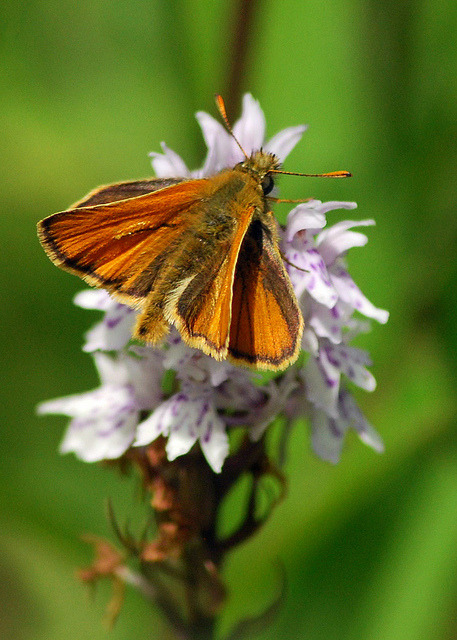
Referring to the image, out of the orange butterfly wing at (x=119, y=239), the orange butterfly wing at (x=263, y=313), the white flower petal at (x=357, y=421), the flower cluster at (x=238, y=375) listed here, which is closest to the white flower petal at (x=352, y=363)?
the flower cluster at (x=238, y=375)

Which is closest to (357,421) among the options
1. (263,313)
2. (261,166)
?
(263,313)

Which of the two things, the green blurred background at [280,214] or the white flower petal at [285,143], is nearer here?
the white flower petal at [285,143]

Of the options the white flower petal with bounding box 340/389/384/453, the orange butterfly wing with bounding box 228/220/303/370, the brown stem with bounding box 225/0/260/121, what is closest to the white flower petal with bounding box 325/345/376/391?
the white flower petal with bounding box 340/389/384/453

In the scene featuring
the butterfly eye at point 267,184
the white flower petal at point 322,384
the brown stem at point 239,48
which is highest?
the brown stem at point 239,48

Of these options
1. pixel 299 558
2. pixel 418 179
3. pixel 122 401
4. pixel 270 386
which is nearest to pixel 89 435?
pixel 122 401

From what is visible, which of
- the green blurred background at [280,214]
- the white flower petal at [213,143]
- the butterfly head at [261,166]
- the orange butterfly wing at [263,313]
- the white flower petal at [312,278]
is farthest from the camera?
the green blurred background at [280,214]

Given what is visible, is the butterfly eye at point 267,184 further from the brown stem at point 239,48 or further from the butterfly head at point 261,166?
the brown stem at point 239,48

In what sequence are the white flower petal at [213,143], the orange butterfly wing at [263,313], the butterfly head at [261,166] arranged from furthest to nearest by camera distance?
the white flower petal at [213,143] < the butterfly head at [261,166] < the orange butterfly wing at [263,313]

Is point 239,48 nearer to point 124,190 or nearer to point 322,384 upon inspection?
point 124,190
